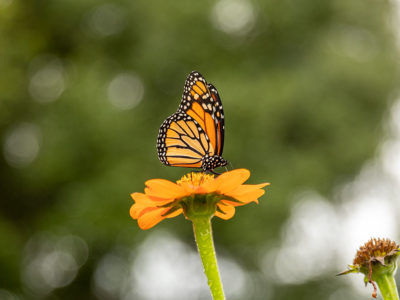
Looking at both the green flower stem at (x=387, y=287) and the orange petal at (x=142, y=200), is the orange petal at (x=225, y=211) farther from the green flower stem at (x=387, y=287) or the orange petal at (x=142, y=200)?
the green flower stem at (x=387, y=287)

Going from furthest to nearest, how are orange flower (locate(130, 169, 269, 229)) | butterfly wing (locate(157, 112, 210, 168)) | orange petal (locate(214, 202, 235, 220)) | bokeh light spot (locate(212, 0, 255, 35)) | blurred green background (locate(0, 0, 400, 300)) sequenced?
bokeh light spot (locate(212, 0, 255, 35)) < blurred green background (locate(0, 0, 400, 300)) < butterfly wing (locate(157, 112, 210, 168)) < orange petal (locate(214, 202, 235, 220)) < orange flower (locate(130, 169, 269, 229))

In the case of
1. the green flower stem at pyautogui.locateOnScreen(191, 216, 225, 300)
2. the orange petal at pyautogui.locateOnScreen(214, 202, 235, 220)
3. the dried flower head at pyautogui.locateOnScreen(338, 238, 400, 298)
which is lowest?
the dried flower head at pyautogui.locateOnScreen(338, 238, 400, 298)

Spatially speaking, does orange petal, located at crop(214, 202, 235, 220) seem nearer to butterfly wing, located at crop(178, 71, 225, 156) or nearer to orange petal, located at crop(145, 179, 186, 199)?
orange petal, located at crop(145, 179, 186, 199)

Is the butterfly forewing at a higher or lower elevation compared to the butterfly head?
higher

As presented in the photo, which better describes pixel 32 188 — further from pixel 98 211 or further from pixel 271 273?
pixel 271 273

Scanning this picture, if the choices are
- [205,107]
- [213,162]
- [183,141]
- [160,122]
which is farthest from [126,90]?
[213,162]

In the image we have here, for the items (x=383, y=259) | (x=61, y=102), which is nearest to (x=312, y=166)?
(x=61, y=102)

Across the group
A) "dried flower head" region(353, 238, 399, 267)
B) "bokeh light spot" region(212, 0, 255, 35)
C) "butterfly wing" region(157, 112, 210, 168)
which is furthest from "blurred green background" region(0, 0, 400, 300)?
"dried flower head" region(353, 238, 399, 267)
